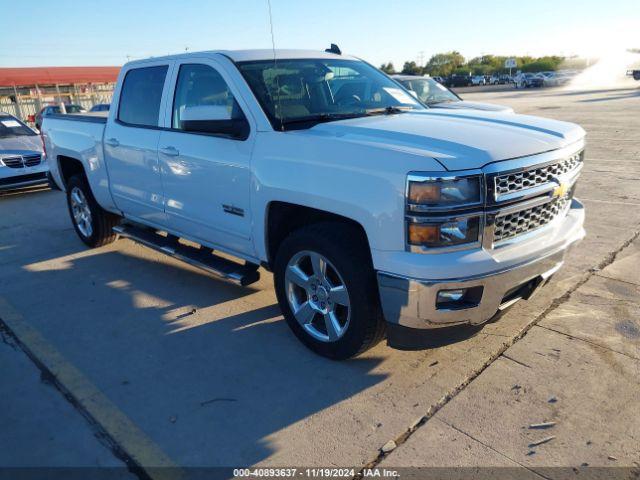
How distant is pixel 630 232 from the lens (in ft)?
19.2

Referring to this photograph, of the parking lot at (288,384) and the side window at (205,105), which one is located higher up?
the side window at (205,105)

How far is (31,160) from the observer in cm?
1020

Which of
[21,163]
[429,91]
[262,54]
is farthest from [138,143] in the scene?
[429,91]

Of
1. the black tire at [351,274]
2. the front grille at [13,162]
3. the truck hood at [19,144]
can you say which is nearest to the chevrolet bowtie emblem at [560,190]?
the black tire at [351,274]

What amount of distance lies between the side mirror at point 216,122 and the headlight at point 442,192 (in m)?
1.44

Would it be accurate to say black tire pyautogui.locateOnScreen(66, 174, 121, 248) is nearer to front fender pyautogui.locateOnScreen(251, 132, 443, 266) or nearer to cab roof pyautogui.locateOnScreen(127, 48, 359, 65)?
cab roof pyautogui.locateOnScreen(127, 48, 359, 65)

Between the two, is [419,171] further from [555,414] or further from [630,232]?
[630,232]

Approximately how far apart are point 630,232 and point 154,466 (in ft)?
17.6

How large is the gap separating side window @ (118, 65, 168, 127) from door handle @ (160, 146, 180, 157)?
0.37 meters

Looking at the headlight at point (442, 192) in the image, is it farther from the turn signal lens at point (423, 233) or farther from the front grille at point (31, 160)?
the front grille at point (31, 160)

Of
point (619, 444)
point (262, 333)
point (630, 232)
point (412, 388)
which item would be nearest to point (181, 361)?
point (262, 333)

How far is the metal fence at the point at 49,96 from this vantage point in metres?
31.7

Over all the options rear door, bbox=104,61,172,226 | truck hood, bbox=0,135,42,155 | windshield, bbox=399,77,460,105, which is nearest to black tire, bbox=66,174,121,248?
rear door, bbox=104,61,172,226

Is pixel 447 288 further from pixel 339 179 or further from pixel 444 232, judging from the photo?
pixel 339 179
